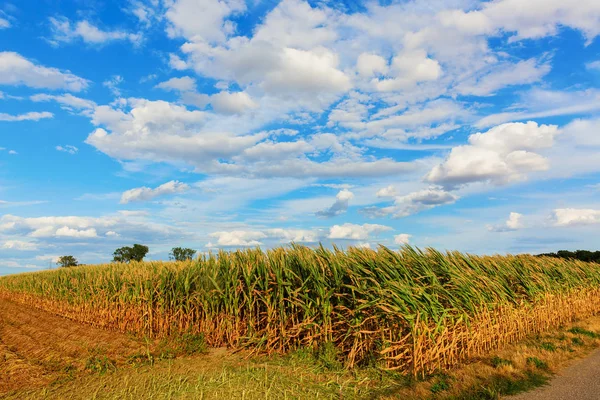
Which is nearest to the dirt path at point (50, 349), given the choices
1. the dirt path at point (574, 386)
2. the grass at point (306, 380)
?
the grass at point (306, 380)

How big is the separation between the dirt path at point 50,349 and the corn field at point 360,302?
1324 mm

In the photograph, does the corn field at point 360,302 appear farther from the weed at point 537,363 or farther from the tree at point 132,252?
the tree at point 132,252

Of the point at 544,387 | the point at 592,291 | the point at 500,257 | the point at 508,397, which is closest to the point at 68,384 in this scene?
the point at 508,397

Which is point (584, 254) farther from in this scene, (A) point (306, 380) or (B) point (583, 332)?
(A) point (306, 380)

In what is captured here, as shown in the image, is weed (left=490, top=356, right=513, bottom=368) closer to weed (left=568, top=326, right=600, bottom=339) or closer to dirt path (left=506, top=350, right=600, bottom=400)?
Answer: dirt path (left=506, top=350, right=600, bottom=400)

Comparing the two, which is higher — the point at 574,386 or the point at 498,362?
the point at 498,362

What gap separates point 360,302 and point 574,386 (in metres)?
4.46

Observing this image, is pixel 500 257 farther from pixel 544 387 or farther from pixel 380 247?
pixel 544 387

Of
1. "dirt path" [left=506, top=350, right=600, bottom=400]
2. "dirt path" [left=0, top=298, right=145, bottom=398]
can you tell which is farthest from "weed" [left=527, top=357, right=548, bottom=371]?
"dirt path" [left=0, top=298, right=145, bottom=398]

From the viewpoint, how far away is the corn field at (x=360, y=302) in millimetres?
9164

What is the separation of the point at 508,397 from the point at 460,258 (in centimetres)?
580

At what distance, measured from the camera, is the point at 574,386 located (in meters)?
7.48

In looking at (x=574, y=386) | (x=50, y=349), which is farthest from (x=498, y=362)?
(x=50, y=349)

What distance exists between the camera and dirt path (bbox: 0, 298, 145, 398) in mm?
10359
